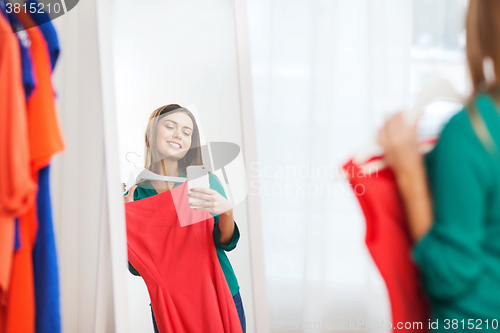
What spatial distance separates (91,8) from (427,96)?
1.16m

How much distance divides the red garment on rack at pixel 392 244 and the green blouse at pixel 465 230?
0.06 m

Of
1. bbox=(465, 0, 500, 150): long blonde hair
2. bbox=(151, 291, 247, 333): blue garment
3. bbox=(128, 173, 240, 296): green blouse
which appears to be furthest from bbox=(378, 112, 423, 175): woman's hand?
bbox=(151, 291, 247, 333): blue garment

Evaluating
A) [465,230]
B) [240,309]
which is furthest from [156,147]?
[465,230]

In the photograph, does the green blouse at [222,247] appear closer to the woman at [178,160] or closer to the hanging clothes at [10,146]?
the woman at [178,160]

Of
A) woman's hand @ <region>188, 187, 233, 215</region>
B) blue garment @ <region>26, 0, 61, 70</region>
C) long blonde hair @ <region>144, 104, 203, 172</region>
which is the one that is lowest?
woman's hand @ <region>188, 187, 233, 215</region>

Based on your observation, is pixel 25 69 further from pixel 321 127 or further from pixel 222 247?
pixel 321 127

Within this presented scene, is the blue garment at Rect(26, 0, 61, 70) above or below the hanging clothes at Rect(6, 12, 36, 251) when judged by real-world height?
above

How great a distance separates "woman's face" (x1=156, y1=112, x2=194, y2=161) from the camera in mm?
1031

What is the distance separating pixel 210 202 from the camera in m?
1.09

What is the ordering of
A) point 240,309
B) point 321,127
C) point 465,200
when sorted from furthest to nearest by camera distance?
point 321,127
point 240,309
point 465,200

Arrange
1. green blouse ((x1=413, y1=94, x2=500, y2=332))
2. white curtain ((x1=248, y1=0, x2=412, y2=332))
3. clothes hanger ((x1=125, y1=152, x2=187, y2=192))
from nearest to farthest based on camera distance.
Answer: green blouse ((x1=413, y1=94, x2=500, y2=332))
clothes hanger ((x1=125, y1=152, x2=187, y2=192))
white curtain ((x1=248, y1=0, x2=412, y2=332))

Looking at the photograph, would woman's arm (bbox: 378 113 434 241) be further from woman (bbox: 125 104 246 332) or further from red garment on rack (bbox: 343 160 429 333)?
woman (bbox: 125 104 246 332)

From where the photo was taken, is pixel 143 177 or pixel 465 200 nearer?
pixel 465 200

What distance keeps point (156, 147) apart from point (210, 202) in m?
0.24
